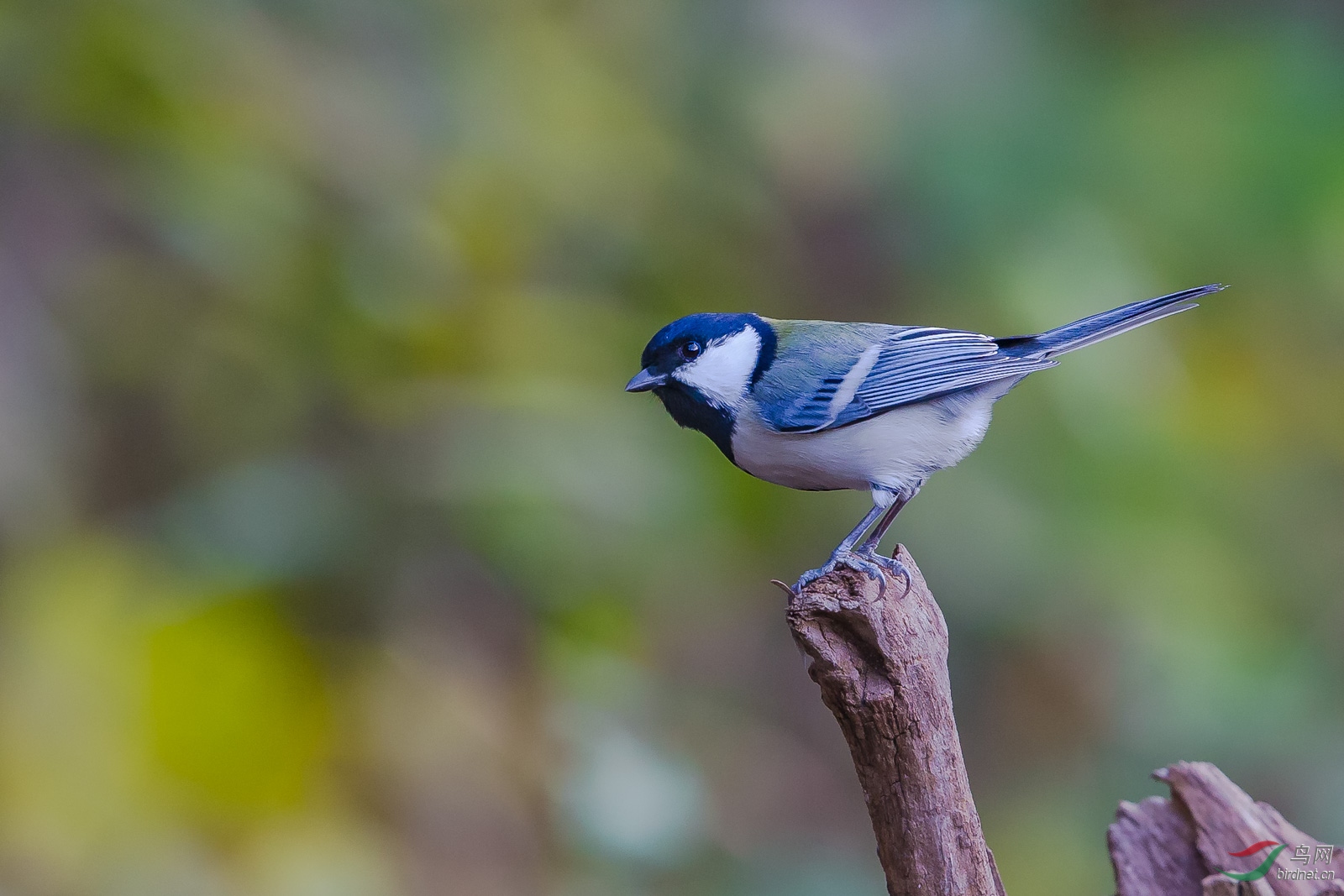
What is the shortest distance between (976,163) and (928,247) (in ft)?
1.09

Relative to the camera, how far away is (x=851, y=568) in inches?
83.6

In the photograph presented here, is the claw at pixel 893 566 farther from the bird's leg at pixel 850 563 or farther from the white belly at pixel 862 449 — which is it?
the white belly at pixel 862 449

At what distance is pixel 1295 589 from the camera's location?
4543 mm

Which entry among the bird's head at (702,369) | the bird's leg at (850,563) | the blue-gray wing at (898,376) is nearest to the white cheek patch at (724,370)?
the bird's head at (702,369)

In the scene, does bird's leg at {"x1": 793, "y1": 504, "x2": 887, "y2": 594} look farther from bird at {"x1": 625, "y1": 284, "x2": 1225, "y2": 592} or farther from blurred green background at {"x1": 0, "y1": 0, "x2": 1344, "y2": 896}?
blurred green background at {"x1": 0, "y1": 0, "x2": 1344, "y2": 896}

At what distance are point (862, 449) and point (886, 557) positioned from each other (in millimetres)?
222

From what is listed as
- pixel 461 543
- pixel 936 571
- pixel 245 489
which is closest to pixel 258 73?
pixel 245 489

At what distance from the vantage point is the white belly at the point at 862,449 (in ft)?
7.47

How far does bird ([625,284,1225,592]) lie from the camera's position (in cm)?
229

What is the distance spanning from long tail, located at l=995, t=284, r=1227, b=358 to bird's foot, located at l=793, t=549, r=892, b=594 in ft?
1.88

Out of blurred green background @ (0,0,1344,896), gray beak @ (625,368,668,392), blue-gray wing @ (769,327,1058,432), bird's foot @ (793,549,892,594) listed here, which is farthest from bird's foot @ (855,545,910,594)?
blurred green background @ (0,0,1344,896)

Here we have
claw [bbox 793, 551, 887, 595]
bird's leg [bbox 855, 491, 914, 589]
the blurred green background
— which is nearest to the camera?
claw [bbox 793, 551, 887, 595]

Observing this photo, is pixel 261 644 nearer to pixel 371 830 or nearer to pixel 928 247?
pixel 371 830

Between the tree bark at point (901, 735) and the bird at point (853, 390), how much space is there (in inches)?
12.0
